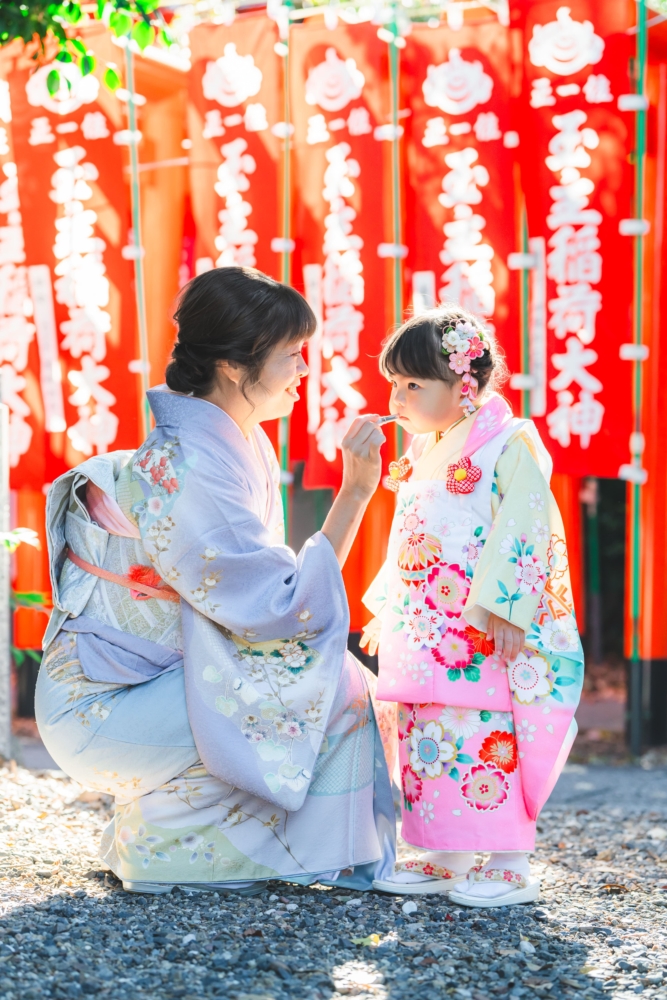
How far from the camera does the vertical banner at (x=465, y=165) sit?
5418 mm

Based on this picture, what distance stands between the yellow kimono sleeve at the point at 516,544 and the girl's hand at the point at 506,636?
0.02 metres

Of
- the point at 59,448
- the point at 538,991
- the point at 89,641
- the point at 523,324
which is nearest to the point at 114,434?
the point at 59,448

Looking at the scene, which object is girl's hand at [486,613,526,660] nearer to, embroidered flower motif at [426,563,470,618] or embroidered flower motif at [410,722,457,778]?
embroidered flower motif at [426,563,470,618]

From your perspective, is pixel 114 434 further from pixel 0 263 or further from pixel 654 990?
pixel 654 990

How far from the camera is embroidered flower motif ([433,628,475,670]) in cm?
309

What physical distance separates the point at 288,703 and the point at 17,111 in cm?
462

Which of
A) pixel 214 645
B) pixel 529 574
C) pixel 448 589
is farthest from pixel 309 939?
pixel 529 574

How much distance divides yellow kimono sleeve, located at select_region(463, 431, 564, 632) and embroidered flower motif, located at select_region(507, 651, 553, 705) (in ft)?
0.42

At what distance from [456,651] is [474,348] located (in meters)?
0.88

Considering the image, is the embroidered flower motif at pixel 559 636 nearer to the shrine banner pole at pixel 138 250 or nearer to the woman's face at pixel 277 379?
the woman's face at pixel 277 379

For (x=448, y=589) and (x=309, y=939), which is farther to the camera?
(x=448, y=589)

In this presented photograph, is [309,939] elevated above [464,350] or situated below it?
below

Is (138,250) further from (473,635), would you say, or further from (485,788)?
(485,788)

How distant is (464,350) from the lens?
3129mm
